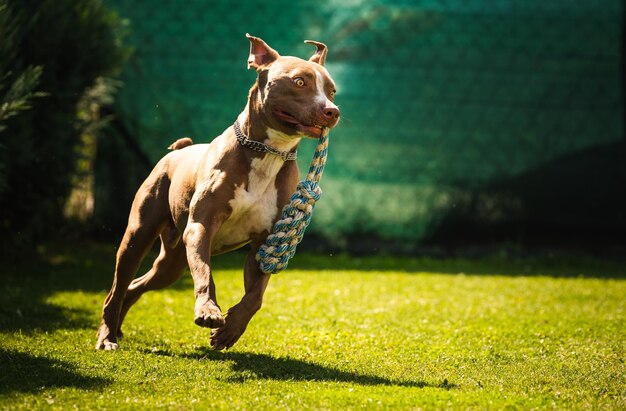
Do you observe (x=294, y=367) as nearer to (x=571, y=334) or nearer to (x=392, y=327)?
(x=392, y=327)

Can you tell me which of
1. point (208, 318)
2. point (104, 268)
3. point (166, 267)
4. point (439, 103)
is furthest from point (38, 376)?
point (439, 103)

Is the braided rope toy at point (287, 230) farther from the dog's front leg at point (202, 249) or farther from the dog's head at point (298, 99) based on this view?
the dog's front leg at point (202, 249)

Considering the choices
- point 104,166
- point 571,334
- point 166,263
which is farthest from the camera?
point 104,166

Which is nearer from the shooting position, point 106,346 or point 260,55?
point 260,55

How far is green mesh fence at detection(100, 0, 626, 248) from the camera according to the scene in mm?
12312

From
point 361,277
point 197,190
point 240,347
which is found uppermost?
point 197,190

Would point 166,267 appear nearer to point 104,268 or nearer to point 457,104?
point 104,268

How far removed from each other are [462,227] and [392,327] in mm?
5472

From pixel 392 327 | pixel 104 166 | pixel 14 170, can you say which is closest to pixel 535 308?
pixel 392 327

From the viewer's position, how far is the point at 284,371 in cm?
541

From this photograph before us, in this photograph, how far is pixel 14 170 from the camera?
31.0 ft

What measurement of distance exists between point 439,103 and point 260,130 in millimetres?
7353

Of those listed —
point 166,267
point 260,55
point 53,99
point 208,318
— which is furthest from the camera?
point 53,99

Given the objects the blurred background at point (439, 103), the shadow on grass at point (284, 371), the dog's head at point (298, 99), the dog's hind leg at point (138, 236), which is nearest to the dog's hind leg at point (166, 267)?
the dog's hind leg at point (138, 236)
